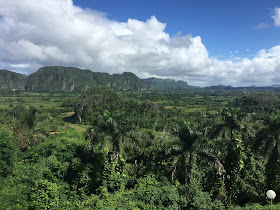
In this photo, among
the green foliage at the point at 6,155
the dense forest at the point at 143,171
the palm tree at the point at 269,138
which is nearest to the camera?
the dense forest at the point at 143,171

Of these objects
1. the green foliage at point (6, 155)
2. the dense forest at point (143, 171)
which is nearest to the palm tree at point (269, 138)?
the dense forest at point (143, 171)

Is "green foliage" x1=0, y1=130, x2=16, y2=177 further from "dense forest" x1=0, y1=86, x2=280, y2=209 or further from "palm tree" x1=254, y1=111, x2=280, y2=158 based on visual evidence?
"palm tree" x1=254, y1=111, x2=280, y2=158

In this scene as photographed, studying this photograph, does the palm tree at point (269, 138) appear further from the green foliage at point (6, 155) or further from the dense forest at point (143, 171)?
the green foliage at point (6, 155)

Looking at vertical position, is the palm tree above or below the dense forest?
above

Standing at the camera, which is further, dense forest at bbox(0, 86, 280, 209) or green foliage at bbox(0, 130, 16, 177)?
green foliage at bbox(0, 130, 16, 177)

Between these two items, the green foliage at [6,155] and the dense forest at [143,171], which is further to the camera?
the green foliage at [6,155]

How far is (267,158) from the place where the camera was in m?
14.9

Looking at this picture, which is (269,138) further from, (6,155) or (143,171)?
(6,155)

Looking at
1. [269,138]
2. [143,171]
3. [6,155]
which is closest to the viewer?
[269,138]

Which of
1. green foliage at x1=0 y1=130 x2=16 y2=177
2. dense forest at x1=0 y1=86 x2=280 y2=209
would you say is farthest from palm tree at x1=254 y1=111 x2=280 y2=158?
green foliage at x1=0 y1=130 x2=16 y2=177

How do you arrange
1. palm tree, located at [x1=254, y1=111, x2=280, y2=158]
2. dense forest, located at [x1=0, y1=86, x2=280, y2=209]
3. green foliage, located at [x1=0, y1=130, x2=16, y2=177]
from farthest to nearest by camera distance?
green foliage, located at [x1=0, y1=130, x2=16, y2=177] < palm tree, located at [x1=254, y1=111, x2=280, y2=158] < dense forest, located at [x1=0, y1=86, x2=280, y2=209]

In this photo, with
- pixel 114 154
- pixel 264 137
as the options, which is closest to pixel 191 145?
pixel 114 154

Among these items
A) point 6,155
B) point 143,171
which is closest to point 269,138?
point 143,171

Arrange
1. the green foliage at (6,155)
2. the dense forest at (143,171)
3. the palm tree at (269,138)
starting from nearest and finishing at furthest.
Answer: the dense forest at (143,171) → the palm tree at (269,138) → the green foliage at (6,155)
